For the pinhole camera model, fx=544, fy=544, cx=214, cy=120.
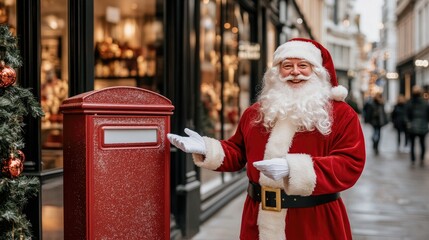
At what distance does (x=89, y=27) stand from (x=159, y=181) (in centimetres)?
173

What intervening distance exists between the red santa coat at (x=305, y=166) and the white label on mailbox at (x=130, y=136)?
0.35 metres

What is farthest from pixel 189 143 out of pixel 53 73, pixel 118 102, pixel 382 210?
pixel 53 73

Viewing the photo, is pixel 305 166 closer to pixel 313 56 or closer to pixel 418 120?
pixel 313 56

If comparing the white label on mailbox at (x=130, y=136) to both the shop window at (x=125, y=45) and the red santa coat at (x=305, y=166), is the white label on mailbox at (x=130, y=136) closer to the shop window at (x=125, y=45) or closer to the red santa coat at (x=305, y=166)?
the red santa coat at (x=305, y=166)

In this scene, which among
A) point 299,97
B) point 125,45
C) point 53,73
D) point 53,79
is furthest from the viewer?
point 125,45

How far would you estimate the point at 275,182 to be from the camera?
3.10 meters

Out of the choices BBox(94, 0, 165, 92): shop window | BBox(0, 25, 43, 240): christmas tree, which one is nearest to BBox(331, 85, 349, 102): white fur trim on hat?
BBox(0, 25, 43, 240): christmas tree

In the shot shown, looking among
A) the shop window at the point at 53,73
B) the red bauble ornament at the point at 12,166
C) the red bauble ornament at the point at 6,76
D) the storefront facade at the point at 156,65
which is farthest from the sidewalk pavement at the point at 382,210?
the red bauble ornament at the point at 6,76

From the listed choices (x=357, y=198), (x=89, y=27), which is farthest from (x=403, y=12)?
(x=89, y=27)

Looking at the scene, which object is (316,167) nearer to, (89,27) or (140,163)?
(140,163)

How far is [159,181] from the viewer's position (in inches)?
126

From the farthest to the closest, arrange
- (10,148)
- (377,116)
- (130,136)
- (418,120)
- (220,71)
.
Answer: (377,116), (418,120), (220,71), (130,136), (10,148)

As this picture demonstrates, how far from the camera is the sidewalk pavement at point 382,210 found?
6.46 metres

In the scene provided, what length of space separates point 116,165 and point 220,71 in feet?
21.0
